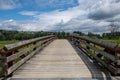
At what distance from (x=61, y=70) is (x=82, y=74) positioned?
0.89 meters

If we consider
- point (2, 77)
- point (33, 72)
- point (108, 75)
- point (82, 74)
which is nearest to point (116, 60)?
point (108, 75)

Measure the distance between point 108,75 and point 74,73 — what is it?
1024 mm

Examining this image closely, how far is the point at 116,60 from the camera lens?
6523mm

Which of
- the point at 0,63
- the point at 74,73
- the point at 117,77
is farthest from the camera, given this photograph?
the point at 74,73

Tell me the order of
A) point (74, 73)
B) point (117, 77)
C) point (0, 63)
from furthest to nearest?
point (74, 73) → point (117, 77) → point (0, 63)

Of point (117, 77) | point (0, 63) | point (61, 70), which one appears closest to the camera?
point (0, 63)

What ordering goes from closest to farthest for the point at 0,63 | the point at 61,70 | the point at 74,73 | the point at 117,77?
the point at 0,63, the point at 117,77, the point at 74,73, the point at 61,70

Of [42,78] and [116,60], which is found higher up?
[116,60]

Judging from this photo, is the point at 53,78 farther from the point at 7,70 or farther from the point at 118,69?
the point at 118,69

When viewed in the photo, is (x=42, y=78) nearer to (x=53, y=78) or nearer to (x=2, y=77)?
(x=53, y=78)

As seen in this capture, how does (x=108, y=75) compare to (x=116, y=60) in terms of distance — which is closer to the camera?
(x=116, y=60)

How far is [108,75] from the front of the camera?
7.07m

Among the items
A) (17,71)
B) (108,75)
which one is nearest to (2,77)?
(17,71)

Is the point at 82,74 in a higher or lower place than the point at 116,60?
lower
